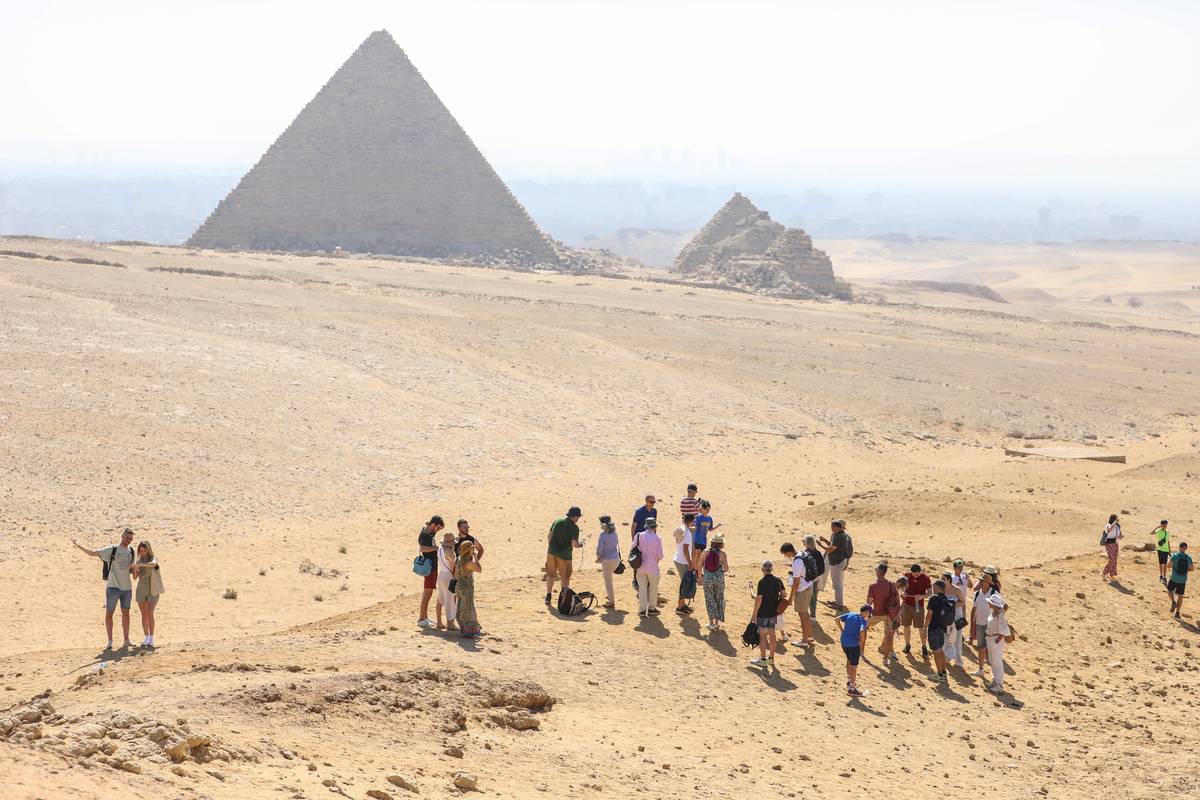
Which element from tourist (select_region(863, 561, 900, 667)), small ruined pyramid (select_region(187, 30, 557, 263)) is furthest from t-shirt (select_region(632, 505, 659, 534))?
small ruined pyramid (select_region(187, 30, 557, 263))

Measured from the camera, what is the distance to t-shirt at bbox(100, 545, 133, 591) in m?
11.0

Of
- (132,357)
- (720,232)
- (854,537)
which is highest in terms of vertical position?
(720,232)

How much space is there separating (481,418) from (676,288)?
105 ft

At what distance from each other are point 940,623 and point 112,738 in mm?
7260

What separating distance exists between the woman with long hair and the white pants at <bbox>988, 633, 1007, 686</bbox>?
7.30 metres

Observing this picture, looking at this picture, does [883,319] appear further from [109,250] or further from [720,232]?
[109,250]

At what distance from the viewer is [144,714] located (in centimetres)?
769

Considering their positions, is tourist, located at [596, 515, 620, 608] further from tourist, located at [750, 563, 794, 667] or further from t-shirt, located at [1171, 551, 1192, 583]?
t-shirt, located at [1171, 551, 1192, 583]

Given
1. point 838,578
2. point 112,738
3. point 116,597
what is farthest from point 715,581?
point 112,738

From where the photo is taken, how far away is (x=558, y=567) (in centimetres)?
1196

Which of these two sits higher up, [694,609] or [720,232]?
[720,232]

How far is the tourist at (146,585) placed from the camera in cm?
1112

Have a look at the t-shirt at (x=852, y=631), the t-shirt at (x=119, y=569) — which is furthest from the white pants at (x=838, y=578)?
the t-shirt at (x=119, y=569)

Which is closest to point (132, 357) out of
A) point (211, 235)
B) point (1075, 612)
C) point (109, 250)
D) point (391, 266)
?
point (1075, 612)
